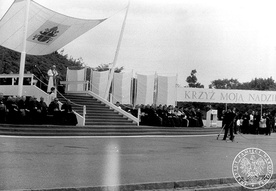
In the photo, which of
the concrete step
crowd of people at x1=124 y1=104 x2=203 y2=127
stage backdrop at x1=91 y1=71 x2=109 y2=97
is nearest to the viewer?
the concrete step

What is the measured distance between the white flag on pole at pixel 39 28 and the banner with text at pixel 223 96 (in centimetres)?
761

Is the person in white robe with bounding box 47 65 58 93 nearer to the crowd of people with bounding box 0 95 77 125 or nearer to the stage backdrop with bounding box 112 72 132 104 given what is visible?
the stage backdrop with bounding box 112 72 132 104

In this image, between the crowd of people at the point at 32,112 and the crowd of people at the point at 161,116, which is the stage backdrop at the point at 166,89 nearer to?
the crowd of people at the point at 161,116

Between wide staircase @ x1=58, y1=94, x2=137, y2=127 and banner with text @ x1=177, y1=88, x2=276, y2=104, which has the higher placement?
banner with text @ x1=177, y1=88, x2=276, y2=104

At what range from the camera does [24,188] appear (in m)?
7.18

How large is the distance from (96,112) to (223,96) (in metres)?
9.44

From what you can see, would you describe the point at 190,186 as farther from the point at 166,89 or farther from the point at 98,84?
the point at 166,89

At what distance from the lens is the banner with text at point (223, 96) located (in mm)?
29469

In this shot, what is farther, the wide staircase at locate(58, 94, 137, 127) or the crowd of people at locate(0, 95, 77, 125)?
the wide staircase at locate(58, 94, 137, 127)

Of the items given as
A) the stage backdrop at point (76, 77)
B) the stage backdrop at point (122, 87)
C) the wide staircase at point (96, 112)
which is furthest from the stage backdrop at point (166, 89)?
the stage backdrop at point (76, 77)

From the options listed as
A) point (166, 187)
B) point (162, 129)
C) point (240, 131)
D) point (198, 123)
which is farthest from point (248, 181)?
point (240, 131)

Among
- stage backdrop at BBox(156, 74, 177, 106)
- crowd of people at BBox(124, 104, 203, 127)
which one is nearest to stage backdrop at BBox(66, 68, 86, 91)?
crowd of people at BBox(124, 104, 203, 127)

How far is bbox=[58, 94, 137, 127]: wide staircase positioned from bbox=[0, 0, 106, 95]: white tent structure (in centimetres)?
328

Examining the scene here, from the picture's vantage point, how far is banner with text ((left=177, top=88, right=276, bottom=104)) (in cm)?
2947
